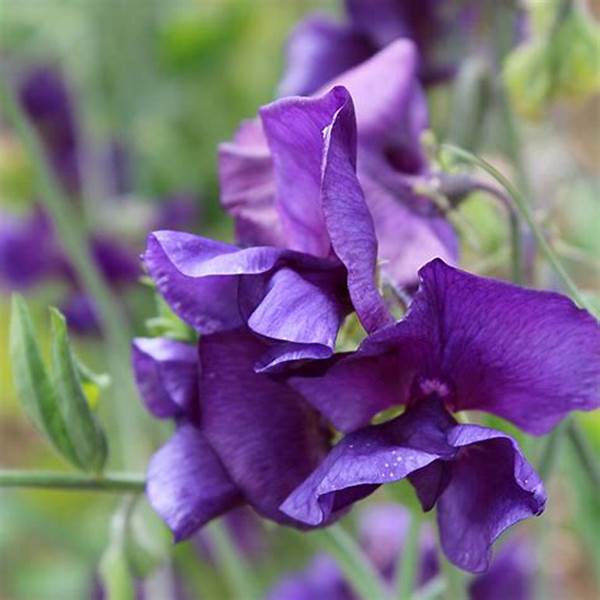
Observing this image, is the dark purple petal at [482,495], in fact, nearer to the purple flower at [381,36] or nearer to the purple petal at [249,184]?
the purple petal at [249,184]

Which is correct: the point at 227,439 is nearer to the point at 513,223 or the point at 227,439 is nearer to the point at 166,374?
the point at 166,374

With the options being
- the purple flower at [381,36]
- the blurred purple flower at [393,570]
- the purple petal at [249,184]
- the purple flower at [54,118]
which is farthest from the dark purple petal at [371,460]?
the purple flower at [54,118]

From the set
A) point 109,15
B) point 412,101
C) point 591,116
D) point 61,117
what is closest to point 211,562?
point 61,117

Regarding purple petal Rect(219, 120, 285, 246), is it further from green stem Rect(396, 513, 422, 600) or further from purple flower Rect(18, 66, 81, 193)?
purple flower Rect(18, 66, 81, 193)

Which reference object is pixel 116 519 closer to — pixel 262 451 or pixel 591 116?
→ pixel 262 451

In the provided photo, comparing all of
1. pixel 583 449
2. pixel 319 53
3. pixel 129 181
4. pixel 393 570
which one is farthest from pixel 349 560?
pixel 129 181
